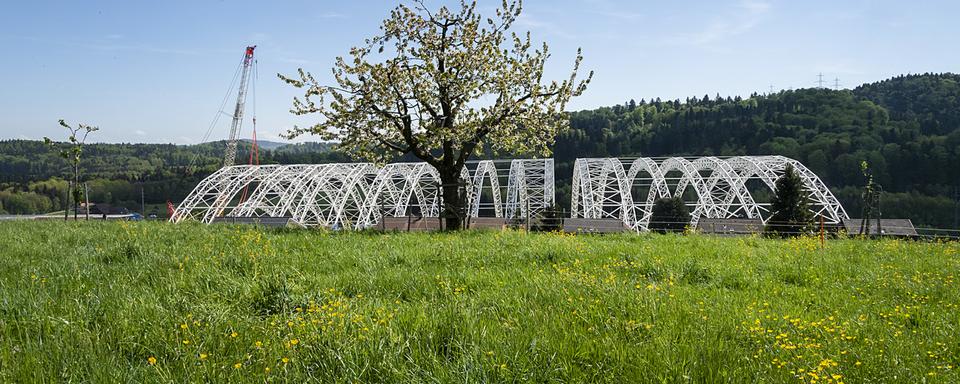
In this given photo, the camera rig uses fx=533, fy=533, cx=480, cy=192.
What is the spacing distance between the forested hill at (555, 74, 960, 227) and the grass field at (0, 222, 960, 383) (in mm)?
72153

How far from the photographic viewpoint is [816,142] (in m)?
110

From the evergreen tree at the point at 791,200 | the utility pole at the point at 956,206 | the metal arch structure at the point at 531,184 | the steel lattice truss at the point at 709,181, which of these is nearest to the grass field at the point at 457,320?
the evergreen tree at the point at 791,200

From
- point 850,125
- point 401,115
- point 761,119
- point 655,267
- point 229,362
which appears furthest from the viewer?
point 761,119

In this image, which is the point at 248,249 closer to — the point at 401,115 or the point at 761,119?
the point at 401,115

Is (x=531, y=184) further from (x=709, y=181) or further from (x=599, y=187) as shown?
(x=709, y=181)

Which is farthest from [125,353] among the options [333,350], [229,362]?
[333,350]

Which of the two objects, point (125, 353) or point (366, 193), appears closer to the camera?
point (125, 353)

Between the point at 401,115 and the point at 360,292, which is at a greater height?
the point at 401,115

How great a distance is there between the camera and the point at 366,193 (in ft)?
165

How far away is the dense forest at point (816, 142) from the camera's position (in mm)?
96500

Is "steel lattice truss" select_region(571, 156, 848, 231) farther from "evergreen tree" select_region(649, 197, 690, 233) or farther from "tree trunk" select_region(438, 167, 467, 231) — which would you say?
"tree trunk" select_region(438, 167, 467, 231)

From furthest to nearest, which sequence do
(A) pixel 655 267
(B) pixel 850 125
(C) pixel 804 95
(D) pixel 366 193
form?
(C) pixel 804 95 → (B) pixel 850 125 → (D) pixel 366 193 → (A) pixel 655 267

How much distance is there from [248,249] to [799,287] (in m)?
8.24

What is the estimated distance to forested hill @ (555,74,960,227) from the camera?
314 feet
